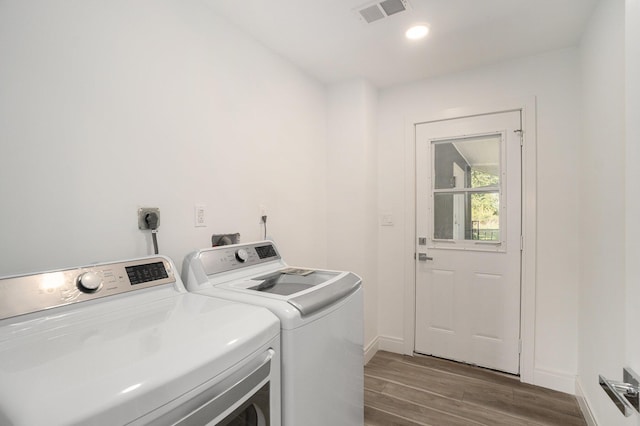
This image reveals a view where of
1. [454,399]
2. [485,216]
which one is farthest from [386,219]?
[454,399]

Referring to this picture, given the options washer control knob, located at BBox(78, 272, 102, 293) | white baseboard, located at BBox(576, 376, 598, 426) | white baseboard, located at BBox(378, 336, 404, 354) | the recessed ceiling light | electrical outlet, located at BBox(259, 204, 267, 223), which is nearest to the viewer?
washer control knob, located at BBox(78, 272, 102, 293)

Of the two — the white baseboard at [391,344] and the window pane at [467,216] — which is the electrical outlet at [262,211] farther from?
the white baseboard at [391,344]

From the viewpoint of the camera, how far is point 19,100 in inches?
39.9

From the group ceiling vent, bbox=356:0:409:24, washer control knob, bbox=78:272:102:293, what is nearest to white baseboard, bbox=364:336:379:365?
washer control knob, bbox=78:272:102:293

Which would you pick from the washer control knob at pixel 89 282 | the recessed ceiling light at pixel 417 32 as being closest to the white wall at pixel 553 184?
the recessed ceiling light at pixel 417 32

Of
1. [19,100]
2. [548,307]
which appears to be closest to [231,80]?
[19,100]

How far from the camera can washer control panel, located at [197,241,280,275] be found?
144 centimetres

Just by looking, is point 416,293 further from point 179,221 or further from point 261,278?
point 179,221

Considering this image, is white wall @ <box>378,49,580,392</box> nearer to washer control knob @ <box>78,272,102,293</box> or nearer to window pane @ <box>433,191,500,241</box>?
window pane @ <box>433,191,500,241</box>

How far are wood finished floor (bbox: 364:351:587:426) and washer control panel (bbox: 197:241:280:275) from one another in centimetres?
119

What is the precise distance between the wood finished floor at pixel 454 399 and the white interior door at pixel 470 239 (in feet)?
0.63

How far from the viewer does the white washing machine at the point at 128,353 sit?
0.55 meters

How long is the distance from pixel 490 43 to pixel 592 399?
2323 mm

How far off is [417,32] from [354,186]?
1186 millimetres
